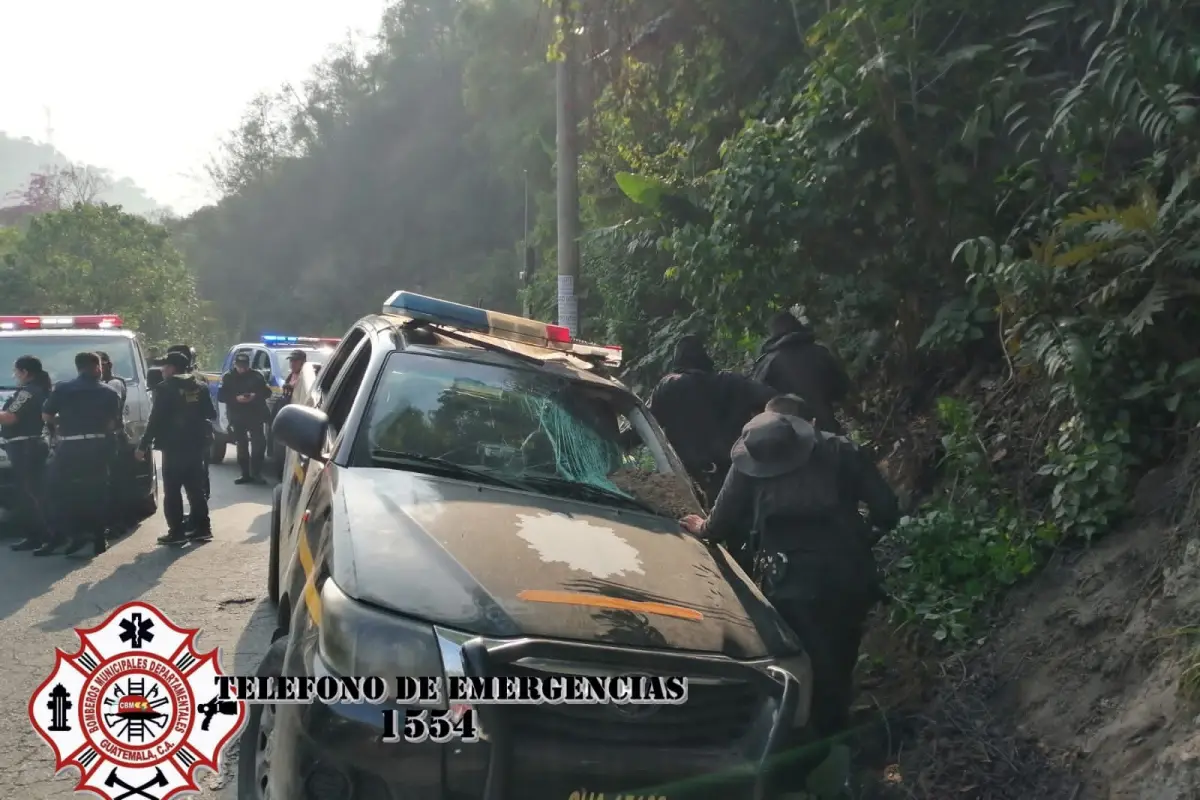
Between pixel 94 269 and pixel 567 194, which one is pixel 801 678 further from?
pixel 94 269

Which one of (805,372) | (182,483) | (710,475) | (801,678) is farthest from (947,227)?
(182,483)

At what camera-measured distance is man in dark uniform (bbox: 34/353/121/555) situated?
7.97 m

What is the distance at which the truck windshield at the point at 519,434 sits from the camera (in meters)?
4.09

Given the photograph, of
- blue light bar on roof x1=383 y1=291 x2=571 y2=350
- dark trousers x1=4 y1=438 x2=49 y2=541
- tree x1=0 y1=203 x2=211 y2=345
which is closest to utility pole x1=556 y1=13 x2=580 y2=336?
dark trousers x1=4 y1=438 x2=49 y2=541

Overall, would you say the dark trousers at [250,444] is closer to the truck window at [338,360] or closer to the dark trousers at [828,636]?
the truck window at [338,360]

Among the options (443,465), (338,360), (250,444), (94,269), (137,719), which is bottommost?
(250,444)

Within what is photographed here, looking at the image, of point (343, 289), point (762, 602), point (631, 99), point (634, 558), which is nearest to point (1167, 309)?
point (762, 602)

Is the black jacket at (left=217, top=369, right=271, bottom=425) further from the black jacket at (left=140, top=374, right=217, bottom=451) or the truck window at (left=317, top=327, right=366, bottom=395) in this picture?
the truck window at (left=317, top=327, right=366, bottom=395)

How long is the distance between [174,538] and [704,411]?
4.71 m

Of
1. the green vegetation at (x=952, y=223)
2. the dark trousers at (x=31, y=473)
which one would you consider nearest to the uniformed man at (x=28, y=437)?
the dark trousers at (x=31, y=473)

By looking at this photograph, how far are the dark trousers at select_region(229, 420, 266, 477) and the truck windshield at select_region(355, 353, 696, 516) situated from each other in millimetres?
8250

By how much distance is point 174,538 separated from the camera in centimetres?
851

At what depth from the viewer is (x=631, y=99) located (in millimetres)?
11109

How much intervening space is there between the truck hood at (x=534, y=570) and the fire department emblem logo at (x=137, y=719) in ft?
2.84
